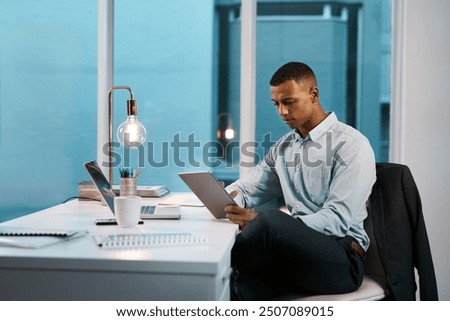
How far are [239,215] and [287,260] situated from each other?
197 millimetres

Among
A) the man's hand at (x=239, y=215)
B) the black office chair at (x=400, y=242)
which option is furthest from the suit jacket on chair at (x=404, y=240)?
the man's hand at (x=239, y=215)

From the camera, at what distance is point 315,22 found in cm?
294

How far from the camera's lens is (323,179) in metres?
2.04

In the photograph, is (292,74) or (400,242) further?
(292,74)

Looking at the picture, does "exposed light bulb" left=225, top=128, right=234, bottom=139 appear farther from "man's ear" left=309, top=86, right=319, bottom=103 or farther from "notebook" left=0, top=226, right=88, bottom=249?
"notebook" left=0, top=226, right=88, bottom=249

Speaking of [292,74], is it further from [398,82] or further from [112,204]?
[398,82]

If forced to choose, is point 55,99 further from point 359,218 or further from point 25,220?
point 359,218

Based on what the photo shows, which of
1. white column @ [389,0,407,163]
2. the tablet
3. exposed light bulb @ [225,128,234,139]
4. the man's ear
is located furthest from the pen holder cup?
white column @ [389,0,407,163]

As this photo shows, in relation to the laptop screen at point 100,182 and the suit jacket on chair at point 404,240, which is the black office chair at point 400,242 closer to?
the suit jacket on chair at point 404,240

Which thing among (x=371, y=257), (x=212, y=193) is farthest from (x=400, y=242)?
(x=212, y=193)

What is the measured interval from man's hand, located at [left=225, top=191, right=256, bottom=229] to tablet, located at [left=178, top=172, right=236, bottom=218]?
4 centimetres

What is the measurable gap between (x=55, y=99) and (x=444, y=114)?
1.98 m
